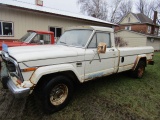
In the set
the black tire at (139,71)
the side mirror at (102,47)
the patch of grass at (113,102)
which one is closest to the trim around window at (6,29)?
the patch of grass at (113,102)

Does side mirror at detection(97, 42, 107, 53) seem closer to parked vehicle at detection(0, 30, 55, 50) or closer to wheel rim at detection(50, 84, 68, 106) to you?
wheel rim at detection(50, 84, 68, 106)

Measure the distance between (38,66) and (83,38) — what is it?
5.74 feet

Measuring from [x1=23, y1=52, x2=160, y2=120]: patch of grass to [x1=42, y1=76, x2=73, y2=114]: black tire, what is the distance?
0.52 ft

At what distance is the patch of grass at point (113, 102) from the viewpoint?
11.2 ft

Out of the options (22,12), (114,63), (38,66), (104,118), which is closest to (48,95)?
(38,66)

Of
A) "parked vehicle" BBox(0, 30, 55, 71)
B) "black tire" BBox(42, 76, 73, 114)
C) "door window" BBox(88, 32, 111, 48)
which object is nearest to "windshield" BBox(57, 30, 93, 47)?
"door window" BBox(88, 32, 111, 48)

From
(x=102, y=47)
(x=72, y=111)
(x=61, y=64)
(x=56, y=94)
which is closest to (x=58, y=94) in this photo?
(x=56, y=94)

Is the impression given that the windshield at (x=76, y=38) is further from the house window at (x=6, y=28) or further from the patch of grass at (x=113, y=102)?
the house window at (x=6, y=28)

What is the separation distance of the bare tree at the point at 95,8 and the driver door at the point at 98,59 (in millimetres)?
36215

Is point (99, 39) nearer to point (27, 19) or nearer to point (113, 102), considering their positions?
point (113, 102)

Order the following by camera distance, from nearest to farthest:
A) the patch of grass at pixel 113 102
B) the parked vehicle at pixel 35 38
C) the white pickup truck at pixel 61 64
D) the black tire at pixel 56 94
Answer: the white pickup truck at pixel 61 64, the black tire at pixel 56 94, the patch of grass at pixel 113 102, the parked vehicle at pixel 35 38

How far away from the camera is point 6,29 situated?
10.2m

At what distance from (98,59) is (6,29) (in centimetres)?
845

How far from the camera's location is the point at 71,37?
4.61 m
